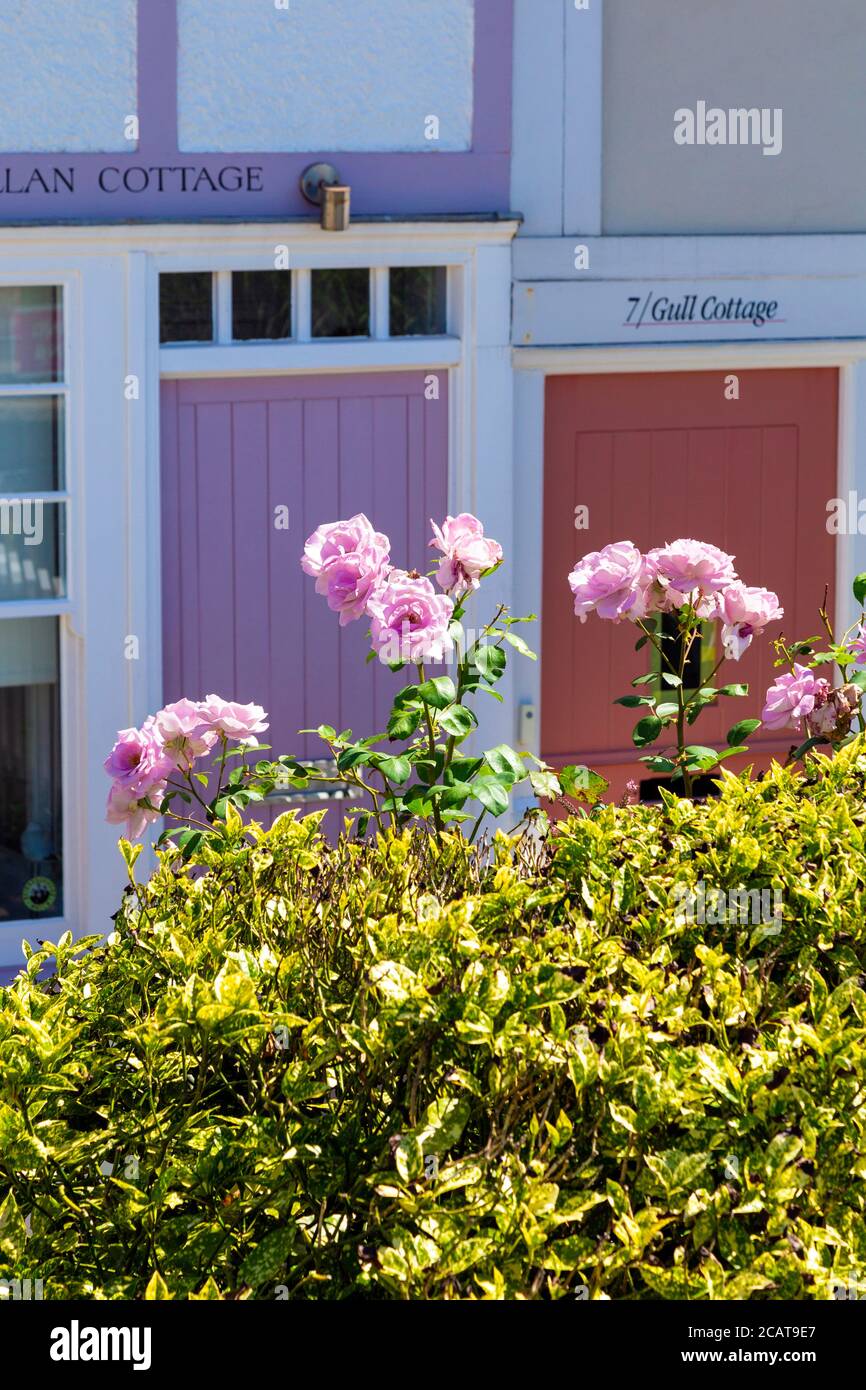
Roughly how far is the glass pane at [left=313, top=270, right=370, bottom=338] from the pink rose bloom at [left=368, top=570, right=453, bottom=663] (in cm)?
351

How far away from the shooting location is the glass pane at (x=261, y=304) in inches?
271

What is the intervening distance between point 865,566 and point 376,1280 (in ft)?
20.7

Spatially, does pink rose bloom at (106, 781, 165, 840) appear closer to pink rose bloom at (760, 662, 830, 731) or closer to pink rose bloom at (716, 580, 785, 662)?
pink rose bloom at (716, 580, 785, 662)

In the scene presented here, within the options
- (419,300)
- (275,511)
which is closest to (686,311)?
(419,300)

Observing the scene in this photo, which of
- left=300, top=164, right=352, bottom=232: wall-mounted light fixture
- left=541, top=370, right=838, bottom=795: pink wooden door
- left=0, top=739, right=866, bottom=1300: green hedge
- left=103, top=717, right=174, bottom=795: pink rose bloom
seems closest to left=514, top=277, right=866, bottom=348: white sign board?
left=541, top=370, right=838, bottom=795: pink wooden door

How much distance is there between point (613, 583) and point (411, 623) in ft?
1.64

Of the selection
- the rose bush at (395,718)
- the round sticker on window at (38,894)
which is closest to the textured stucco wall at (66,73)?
the round sticker on window at (38,894)

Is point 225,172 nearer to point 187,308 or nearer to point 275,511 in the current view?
point 187,308

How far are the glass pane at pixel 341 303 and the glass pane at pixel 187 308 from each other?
0.39 m

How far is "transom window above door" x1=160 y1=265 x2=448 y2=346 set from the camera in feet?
22.3

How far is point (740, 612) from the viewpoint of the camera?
159 inches

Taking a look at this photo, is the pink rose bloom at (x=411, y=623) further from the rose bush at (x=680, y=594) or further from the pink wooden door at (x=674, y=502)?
the pink wooden door at (x=674, y=502)

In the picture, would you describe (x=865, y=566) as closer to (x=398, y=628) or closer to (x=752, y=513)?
(x=752, y=513)
